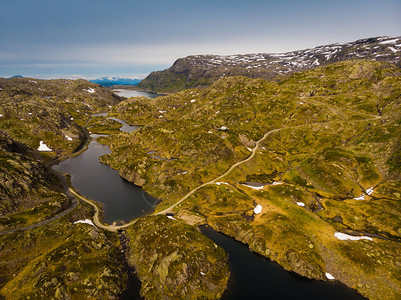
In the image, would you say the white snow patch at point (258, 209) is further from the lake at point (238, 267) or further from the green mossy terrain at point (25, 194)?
the green mossy terrain at point (25, 194)

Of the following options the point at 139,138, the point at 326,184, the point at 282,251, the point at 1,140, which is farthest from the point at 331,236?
the point at 1,140

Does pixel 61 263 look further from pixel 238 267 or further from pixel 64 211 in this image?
pixel 238 267

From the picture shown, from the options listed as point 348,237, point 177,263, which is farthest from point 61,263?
point 348,237

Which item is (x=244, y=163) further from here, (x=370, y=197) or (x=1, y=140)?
(x=1, y=140)

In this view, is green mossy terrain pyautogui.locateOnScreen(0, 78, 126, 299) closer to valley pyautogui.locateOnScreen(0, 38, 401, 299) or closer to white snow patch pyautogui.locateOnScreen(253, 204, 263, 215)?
valley pyautogui.locateOnScreen(0, 38, 401, 299)

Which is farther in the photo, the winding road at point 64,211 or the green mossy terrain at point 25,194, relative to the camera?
the green mossy terrain at point 25,194

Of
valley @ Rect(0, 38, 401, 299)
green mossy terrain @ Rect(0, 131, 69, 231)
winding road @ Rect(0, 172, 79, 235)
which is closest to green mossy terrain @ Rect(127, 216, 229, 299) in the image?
valley @ Rect(0, 38, 401, 299)

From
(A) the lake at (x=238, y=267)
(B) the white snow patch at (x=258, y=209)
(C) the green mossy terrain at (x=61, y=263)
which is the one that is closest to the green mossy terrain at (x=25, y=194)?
(C) the green mossy terrain at (x=61, y=263)
